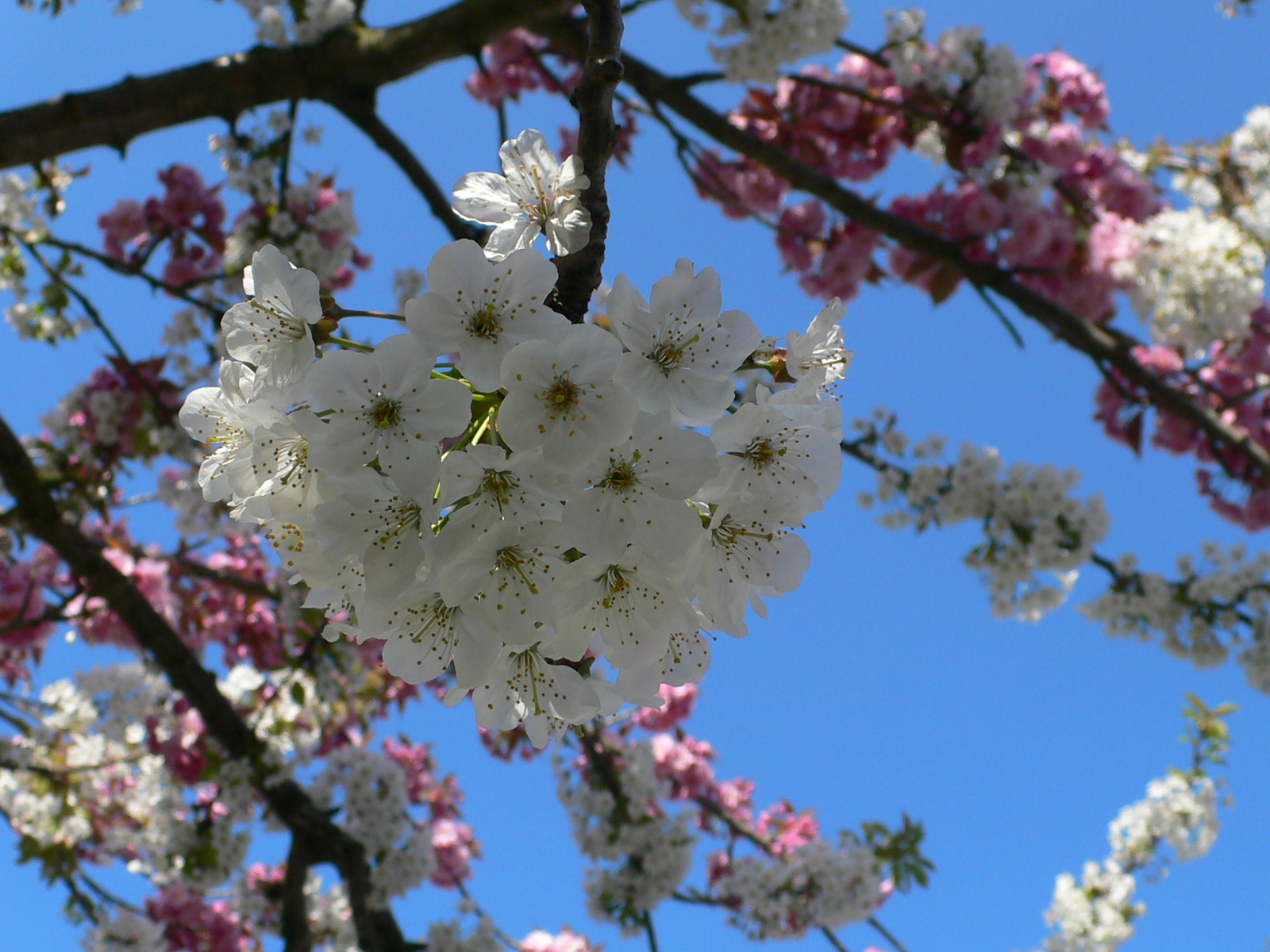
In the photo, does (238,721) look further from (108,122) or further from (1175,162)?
(1175,162)

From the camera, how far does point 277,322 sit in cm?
114

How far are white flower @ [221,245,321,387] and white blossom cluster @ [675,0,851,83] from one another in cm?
341

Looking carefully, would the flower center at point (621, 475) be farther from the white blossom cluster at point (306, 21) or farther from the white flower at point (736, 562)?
the white blossom cluster at point (306, 21)

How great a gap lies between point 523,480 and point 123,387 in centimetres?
398

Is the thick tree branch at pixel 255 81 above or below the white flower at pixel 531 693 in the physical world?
above

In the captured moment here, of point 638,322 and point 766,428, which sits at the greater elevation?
point 638,322

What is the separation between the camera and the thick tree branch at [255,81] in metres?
3.05

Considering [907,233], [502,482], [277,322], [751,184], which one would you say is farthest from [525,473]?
[751,184]

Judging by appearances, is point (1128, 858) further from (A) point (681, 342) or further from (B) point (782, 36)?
(A) point (681, 342)

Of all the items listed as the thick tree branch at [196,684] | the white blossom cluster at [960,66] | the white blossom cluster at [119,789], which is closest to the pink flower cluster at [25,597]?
the white blossom cluster at [119,789]

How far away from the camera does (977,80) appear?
4.59 m

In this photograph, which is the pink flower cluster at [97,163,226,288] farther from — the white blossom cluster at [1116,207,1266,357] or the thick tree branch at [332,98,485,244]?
the white blossom cluster at [1116,207,1266,357]

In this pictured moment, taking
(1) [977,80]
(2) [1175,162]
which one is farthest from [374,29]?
(2) [1175,162]

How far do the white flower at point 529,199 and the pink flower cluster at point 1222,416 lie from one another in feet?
14.0
